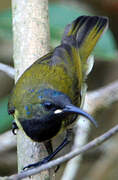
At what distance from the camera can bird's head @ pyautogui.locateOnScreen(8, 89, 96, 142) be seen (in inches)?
94.7

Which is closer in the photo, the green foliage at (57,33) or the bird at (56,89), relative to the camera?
the bird at (56,89)

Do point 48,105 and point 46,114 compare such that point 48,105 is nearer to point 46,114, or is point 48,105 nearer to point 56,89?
point 46,114

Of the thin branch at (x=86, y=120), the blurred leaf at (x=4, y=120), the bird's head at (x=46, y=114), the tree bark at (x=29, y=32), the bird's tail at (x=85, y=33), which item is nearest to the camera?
the bird's head at (x=46, y=114)

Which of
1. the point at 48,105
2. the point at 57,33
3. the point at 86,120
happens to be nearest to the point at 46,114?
the point at 48,105

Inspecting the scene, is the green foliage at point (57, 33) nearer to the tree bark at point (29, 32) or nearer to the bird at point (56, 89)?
the bird at point (56, 89)

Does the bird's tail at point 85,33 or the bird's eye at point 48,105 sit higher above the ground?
the bird's eye at point 48,105

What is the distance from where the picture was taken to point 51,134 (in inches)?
101

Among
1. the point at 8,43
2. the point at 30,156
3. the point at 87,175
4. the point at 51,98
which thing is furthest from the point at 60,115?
the point at 8,43

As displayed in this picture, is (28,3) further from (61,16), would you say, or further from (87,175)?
(87,175)

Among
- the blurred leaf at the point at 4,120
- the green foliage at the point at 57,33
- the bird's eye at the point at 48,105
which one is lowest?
the blurred leaf at the point at 4,120

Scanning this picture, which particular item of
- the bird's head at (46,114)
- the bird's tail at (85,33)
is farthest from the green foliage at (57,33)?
the bird's head at (46,114)

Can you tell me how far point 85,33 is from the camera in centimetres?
365

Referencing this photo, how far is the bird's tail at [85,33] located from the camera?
354 centimetres

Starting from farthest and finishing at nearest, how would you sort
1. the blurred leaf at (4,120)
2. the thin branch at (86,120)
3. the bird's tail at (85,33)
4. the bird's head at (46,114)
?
the blurred leaf at (4,120), the bird's tail at (85,33), the thin branch at (86,120), the bird's head at (46,114)
